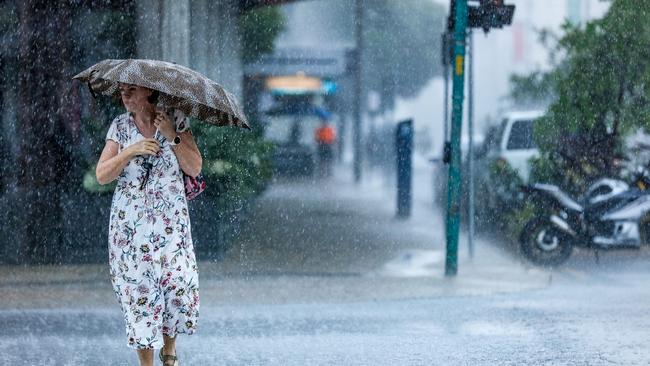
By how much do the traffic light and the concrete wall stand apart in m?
3.98

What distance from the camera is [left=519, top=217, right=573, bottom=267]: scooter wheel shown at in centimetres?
1227

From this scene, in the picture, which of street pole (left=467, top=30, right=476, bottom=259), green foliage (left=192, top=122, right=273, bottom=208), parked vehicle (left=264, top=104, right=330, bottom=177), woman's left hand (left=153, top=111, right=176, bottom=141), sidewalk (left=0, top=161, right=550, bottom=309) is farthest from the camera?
parked vehicle (left=264, top=104, right=330, bottom=177)

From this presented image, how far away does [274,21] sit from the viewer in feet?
99.0

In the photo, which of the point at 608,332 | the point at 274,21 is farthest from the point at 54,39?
the point at 274,21

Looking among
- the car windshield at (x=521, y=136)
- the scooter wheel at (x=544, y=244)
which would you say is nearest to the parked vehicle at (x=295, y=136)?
the car windshield at (x=521, y=136)

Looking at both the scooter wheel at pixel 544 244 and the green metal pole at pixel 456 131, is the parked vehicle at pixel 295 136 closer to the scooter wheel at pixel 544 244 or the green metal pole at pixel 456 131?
the scooter wheel at pixel 544 244

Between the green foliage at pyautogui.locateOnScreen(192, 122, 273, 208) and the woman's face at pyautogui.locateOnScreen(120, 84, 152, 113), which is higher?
the woman's face at pyautogui.locateOnScreen(120, 84, 152, 113)

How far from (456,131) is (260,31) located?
1873 cm

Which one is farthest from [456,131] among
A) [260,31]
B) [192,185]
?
[260,31]

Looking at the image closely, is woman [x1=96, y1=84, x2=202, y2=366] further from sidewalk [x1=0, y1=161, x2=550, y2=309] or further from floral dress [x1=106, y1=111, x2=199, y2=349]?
sidewalk [x1=0, y1=161, x2=550, y2=309]

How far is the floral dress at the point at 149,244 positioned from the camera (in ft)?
19.0

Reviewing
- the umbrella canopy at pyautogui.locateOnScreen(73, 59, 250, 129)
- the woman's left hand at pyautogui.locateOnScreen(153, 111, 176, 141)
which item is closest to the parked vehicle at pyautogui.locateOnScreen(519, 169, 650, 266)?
the umbrella canopy at pyautogui.locateOnScreen(73, 59, 250, 129)

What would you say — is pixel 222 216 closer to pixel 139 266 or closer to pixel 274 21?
pixel 139 266

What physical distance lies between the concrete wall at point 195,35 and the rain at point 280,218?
0.03 metres
